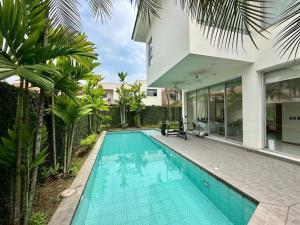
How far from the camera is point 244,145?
313 inches

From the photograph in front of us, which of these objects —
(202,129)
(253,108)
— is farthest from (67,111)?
(202,129)

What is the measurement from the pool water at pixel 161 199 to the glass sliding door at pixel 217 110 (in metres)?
4.43

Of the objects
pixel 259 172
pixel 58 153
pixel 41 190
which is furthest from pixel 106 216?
pixel 259 172

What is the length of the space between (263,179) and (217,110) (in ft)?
20.6

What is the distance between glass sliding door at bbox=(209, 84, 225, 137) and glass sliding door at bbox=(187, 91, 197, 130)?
7.74 ft

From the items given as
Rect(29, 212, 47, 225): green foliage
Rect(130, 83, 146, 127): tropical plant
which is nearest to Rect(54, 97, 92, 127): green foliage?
Rect(29, 212, 47, 225): green foliage

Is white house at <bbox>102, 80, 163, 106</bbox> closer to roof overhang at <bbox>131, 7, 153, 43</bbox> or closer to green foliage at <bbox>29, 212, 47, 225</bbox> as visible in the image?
roof overhang at <bbox>131, 7, 153, 43</bbox>

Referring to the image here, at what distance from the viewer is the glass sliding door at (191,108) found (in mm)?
13505

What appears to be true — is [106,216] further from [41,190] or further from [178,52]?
[178,52]

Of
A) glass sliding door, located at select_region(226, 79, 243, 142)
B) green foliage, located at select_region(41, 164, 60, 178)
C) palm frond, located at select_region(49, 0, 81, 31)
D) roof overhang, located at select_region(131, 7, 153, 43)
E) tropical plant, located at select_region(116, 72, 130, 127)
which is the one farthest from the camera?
tropical plant, located at select_region(116, 72, 130, 127)

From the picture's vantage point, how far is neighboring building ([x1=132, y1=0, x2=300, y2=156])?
6191 mm

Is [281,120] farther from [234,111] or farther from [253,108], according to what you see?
[234,111]

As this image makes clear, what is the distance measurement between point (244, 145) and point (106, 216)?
6.69 m

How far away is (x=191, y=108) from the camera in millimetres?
14195
